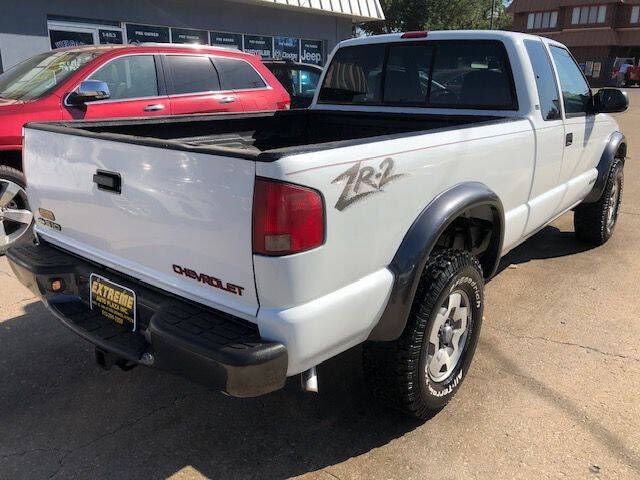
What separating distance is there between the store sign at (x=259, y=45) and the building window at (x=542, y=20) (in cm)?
4516

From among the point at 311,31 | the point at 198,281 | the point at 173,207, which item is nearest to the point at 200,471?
the point at 198,281

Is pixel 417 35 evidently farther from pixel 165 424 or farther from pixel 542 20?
pixel 542 20

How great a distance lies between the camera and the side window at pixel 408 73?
4012mm

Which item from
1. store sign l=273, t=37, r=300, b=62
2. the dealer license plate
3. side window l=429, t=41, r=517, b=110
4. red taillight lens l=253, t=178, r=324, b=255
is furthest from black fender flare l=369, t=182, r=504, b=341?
store sign l=273, t=37, r=300, b=62

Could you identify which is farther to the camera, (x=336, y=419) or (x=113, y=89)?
(x=113, y=89)

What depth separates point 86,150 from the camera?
8.01 feet

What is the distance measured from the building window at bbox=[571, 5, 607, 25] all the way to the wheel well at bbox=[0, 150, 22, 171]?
5363 cm

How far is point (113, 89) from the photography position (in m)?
5.57

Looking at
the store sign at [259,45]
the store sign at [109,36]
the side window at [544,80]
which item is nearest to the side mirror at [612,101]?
the side window at [544,80]

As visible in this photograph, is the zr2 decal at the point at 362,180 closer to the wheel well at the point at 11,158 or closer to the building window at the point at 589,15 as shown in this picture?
the wheel well at the point at 11,158

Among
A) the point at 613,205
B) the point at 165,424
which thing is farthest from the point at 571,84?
the point at 165,424

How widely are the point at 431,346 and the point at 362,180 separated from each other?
1021mm

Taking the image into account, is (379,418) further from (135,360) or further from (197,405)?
(135,360)

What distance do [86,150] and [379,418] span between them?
1.86m
